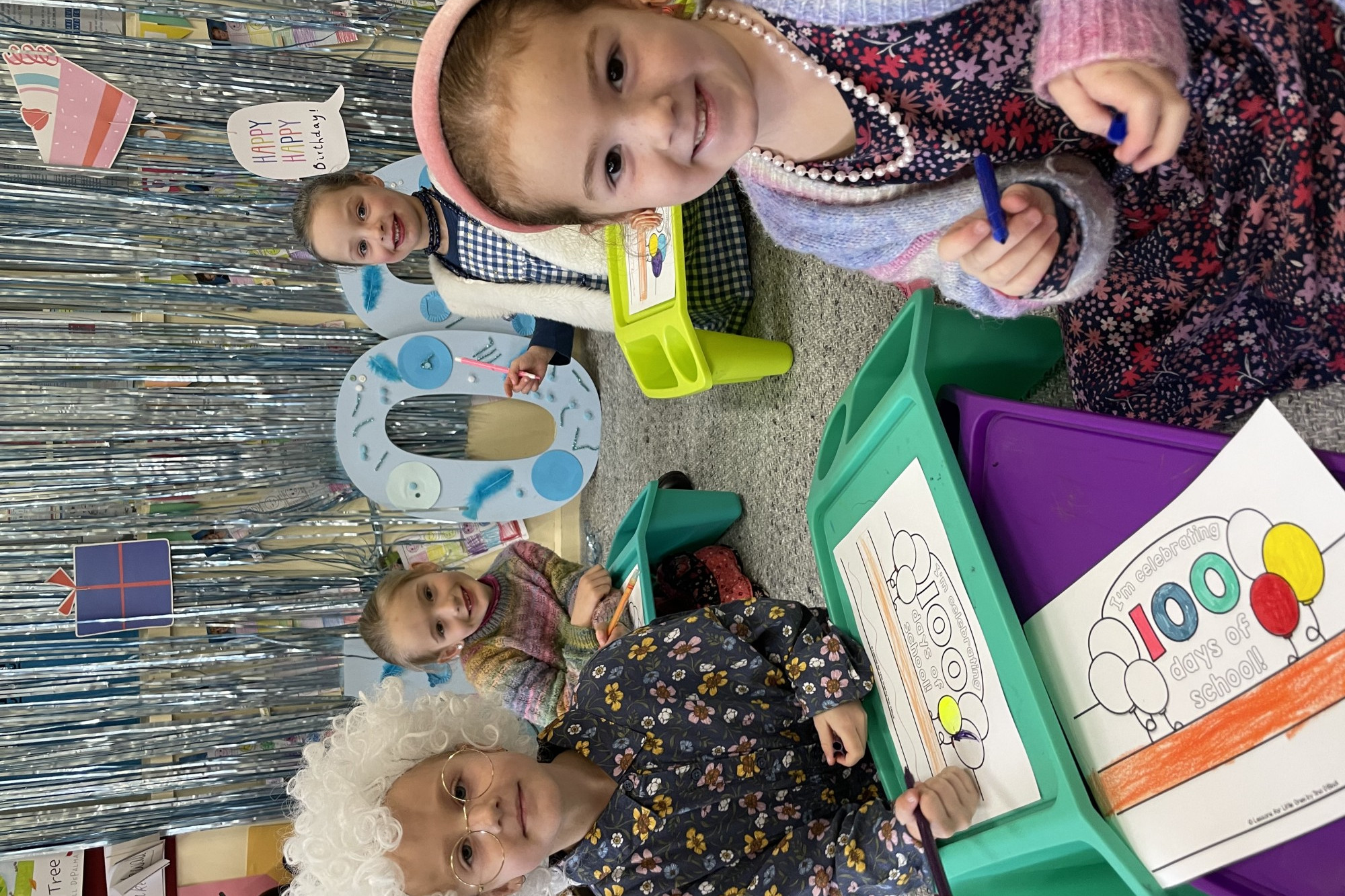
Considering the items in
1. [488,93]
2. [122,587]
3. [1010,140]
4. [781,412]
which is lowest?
[1010,140]

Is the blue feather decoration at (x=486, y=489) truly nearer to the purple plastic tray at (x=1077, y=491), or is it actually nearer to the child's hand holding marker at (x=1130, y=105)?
the purple plastic tray at (x=1077, y=491)

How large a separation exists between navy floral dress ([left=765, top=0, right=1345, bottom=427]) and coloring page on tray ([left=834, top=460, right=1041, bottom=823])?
23 centimetres

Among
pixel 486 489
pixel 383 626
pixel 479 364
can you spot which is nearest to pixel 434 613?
pixel 383 626

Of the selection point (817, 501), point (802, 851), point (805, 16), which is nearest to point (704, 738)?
point (802, 851)

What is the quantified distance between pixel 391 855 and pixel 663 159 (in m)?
0.86

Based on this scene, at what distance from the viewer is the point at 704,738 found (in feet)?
3.46

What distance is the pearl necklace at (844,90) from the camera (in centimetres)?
71

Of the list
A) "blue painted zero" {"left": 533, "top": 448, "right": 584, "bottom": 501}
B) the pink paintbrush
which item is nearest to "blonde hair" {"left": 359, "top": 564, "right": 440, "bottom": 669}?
"blue painted zero" {"left": 533, "top": 448, "right": 584, "bottom": 501}

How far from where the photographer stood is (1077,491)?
0.66 m

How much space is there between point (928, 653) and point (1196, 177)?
483 millimetres

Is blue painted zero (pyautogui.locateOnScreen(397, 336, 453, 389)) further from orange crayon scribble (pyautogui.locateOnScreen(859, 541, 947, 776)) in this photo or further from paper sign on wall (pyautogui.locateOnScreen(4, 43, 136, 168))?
orange crayon scribble (pyautogui.locateOnScreen(859, 541, 947, 776))

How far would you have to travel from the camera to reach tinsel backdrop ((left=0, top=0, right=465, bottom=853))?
5.45 feet

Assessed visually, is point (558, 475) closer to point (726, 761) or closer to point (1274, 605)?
point (726, 761)

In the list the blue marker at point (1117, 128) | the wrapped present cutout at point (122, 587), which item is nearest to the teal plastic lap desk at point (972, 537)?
the blue marker at point (1117, 128)
